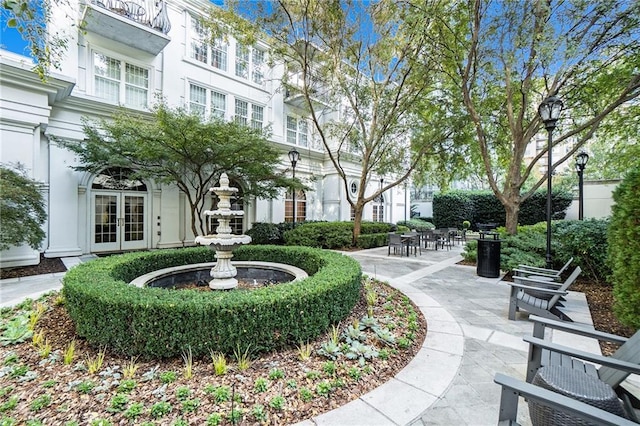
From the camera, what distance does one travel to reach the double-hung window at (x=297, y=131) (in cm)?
1724

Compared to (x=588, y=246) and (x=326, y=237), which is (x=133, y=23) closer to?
(x=326, y=237)

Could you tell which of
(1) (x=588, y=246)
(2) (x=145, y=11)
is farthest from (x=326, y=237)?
(2) (x=145, y=11)

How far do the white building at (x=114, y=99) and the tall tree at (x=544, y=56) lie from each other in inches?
338

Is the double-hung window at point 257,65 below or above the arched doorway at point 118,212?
above

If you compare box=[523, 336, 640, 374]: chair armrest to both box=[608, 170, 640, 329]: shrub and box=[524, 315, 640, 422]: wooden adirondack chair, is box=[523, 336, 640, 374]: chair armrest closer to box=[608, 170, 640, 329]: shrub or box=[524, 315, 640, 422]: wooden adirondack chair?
box=[524, 315, 640, 422]: wooden adirondack chair

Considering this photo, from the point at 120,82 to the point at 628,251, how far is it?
51.0 ft

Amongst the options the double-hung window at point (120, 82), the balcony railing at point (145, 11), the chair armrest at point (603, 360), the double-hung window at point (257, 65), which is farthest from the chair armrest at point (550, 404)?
the double-hung window at point (257, 65)

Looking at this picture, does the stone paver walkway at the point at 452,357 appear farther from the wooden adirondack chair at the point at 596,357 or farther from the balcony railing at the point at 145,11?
the balcony railing at the point at 145,11

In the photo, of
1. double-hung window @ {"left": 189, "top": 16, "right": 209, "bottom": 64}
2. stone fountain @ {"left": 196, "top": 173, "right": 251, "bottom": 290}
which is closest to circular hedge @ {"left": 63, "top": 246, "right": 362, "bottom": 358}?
stone fountain @ {"left": 196, "top": 173, "right": 251, "bottom": 290}

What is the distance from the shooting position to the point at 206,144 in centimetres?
919

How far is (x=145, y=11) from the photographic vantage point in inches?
424

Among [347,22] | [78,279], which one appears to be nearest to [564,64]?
[347,22]

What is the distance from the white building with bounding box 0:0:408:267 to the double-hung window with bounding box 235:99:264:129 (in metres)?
0.06

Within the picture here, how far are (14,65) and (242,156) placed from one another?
6.81 m
